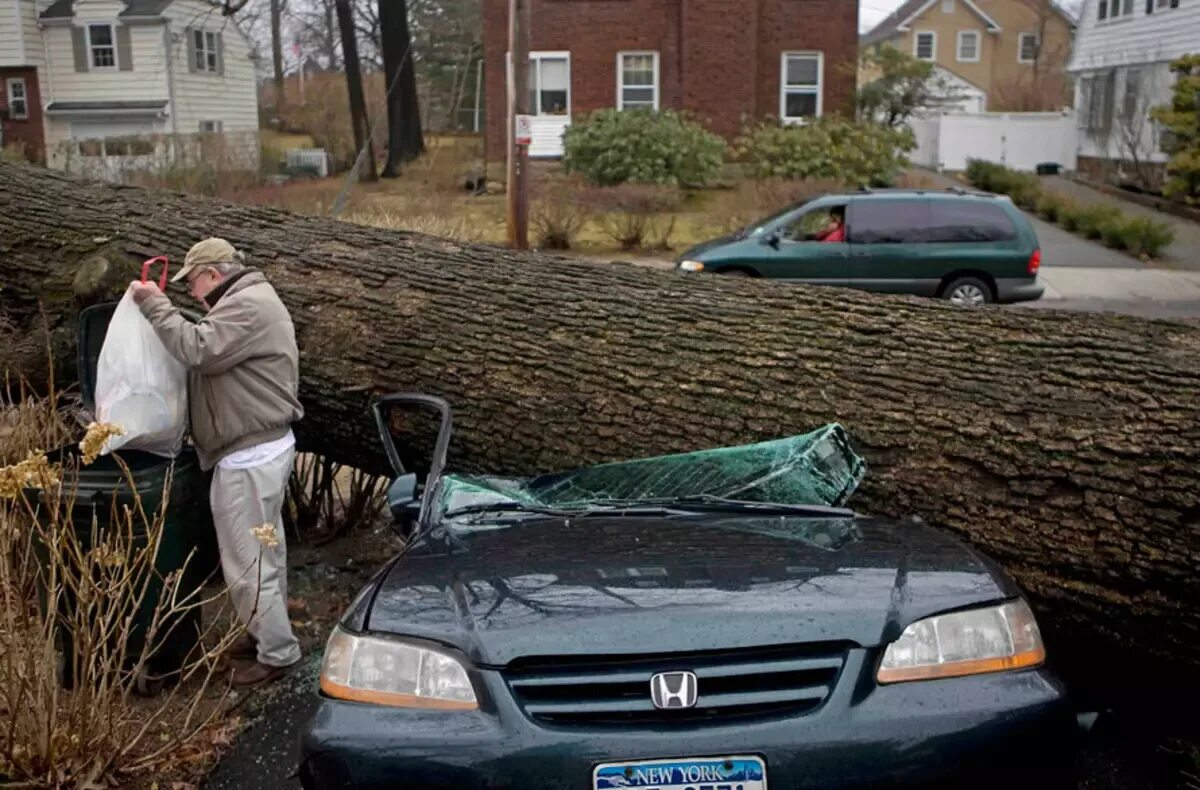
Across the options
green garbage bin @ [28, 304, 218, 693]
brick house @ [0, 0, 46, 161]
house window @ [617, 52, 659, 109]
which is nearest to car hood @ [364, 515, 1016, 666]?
green garbage bin @ [28, 304, 218, 693]

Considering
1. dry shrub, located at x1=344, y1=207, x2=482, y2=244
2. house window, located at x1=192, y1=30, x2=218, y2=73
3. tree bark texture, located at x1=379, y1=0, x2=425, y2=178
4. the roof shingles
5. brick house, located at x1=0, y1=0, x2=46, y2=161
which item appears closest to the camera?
dry shrub, located at x1=344, y1=207, x2=482, y2=244

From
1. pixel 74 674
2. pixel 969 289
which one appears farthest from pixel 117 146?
pixel 74 674

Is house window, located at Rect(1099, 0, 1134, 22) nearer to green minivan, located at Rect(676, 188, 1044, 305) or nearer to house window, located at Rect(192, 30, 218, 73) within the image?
Answer: green minivan, located at Rect(676, 188, 1044, 305)

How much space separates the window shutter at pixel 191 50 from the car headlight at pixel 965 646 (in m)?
41.2

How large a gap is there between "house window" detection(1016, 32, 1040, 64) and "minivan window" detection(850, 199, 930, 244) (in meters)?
48.7

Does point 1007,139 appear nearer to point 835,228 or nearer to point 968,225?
point 968,225

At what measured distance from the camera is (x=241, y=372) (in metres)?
4.44

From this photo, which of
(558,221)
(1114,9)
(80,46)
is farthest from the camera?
(80,46)

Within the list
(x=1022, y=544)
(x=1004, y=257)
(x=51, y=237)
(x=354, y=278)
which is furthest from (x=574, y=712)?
(x=1004, y=257)

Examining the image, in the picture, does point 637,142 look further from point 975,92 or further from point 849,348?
point 975,92

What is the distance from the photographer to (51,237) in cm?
591

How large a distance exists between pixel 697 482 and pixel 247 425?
5.65ft

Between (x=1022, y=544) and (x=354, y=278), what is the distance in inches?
124

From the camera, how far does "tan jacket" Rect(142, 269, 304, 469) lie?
4.33 metres
